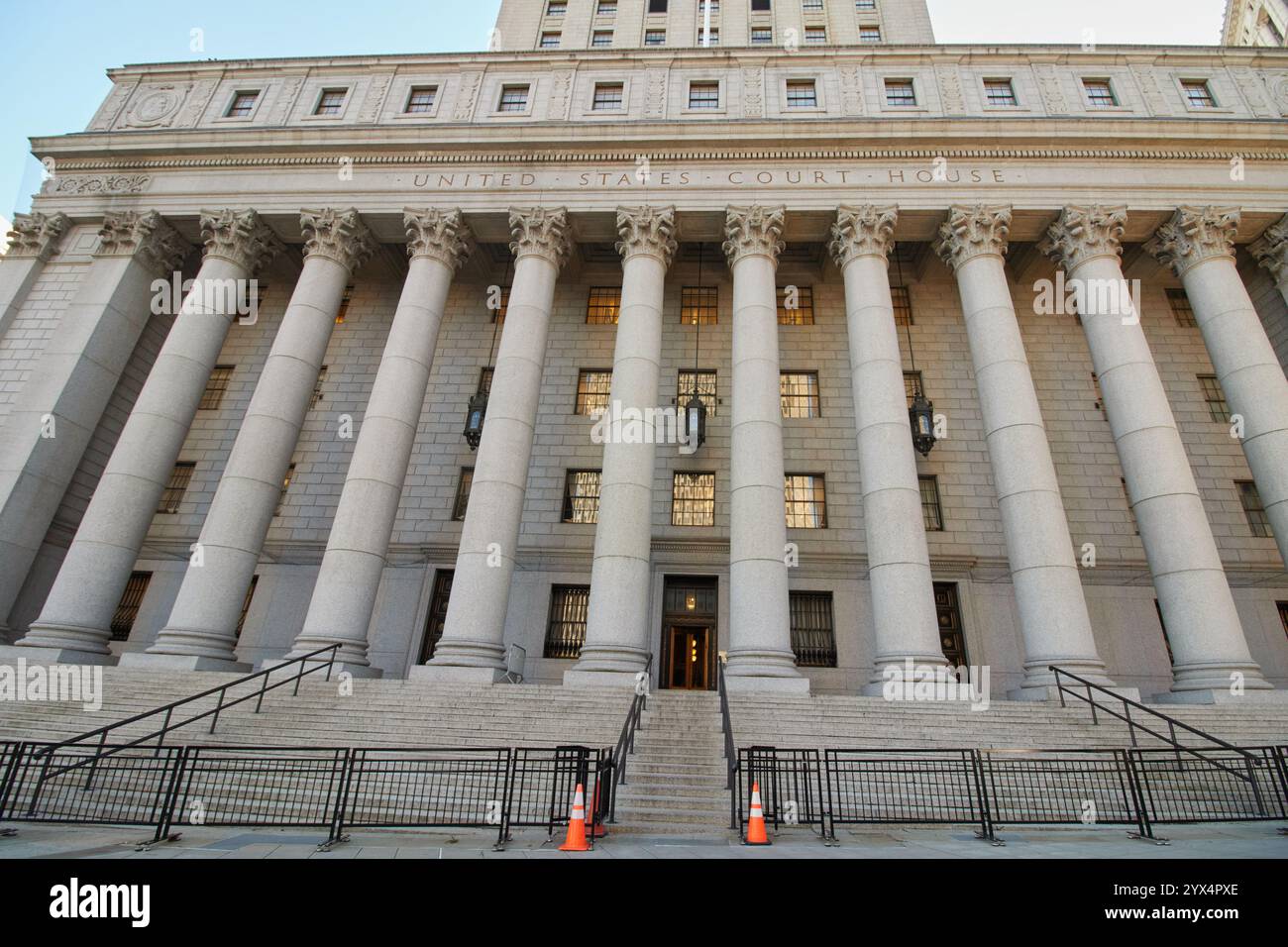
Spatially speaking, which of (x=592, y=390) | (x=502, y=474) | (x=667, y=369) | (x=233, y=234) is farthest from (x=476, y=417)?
(x=233, y=234)

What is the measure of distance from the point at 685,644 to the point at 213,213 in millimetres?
21175

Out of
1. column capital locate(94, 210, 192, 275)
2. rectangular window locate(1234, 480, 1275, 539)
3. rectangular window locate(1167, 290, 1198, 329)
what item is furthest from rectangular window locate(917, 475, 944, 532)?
column capital locate(94, 210, 192, 275)

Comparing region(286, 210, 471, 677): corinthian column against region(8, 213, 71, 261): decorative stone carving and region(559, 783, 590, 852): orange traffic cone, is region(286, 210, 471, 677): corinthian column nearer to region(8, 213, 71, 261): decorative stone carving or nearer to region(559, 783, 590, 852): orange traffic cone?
region(559, 783, 590, 852): orange traffic cone

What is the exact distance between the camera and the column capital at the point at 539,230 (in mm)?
20594

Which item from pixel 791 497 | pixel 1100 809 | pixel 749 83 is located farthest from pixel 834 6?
pixel 1100 809

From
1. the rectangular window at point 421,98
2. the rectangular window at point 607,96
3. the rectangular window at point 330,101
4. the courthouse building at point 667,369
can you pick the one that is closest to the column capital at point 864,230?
the courthouse building at point 667,369

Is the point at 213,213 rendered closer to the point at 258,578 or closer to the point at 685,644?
the point at 258,578

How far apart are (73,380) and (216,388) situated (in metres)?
5.48

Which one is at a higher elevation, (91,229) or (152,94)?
(152,94)

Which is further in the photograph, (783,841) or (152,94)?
(152,94)

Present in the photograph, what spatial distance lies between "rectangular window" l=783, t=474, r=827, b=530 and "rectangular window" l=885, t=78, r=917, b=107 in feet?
44.7

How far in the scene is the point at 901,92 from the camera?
23219 mm

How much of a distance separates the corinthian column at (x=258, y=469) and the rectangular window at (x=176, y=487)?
5697 mm

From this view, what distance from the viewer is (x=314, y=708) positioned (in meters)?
13.4
